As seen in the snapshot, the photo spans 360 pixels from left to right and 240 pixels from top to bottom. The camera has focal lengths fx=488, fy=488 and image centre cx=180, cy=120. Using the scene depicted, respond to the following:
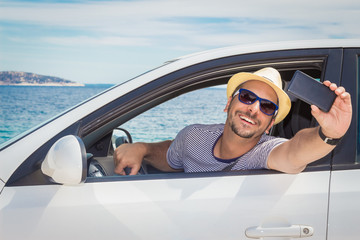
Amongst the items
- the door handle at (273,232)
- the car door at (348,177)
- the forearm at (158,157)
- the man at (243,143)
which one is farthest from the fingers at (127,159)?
the car door at (348,177)

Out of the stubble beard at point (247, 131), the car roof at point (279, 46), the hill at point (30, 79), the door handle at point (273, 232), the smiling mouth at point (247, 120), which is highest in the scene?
the car roof at point (279, 46)

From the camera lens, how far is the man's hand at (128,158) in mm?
2457

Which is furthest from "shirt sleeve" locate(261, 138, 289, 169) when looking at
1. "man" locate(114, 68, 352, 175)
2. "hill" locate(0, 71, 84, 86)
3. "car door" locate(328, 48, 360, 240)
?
"hill" locate(0, 71, 84, 86)

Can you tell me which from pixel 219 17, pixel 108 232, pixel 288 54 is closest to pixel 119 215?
pixel 108 232

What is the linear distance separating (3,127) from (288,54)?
173 feet

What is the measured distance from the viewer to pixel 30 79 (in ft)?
242

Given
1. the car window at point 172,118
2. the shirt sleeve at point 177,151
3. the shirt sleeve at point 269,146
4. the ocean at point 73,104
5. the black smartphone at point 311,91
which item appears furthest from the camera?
the ocean at point 73,104

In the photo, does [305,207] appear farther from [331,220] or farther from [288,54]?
[288,54]

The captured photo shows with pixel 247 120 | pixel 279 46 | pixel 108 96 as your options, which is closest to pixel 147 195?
pixel 108 96

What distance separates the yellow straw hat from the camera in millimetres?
2336

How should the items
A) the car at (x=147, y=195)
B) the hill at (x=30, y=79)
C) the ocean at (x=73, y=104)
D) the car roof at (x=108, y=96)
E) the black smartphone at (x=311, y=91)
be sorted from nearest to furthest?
1. the black smartphone at (x=311, y=91)
2. the car at (x=147, y=195)
3. the car roof at (x=108, y=96)
4. the ocean at (x=73, y=104)
5. the hill at (x=30, y=79)

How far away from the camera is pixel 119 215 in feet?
6.37

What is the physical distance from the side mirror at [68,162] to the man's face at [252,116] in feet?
2.88

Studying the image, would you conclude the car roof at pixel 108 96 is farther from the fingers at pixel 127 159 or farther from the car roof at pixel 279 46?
the fingers at pixel 127 159
